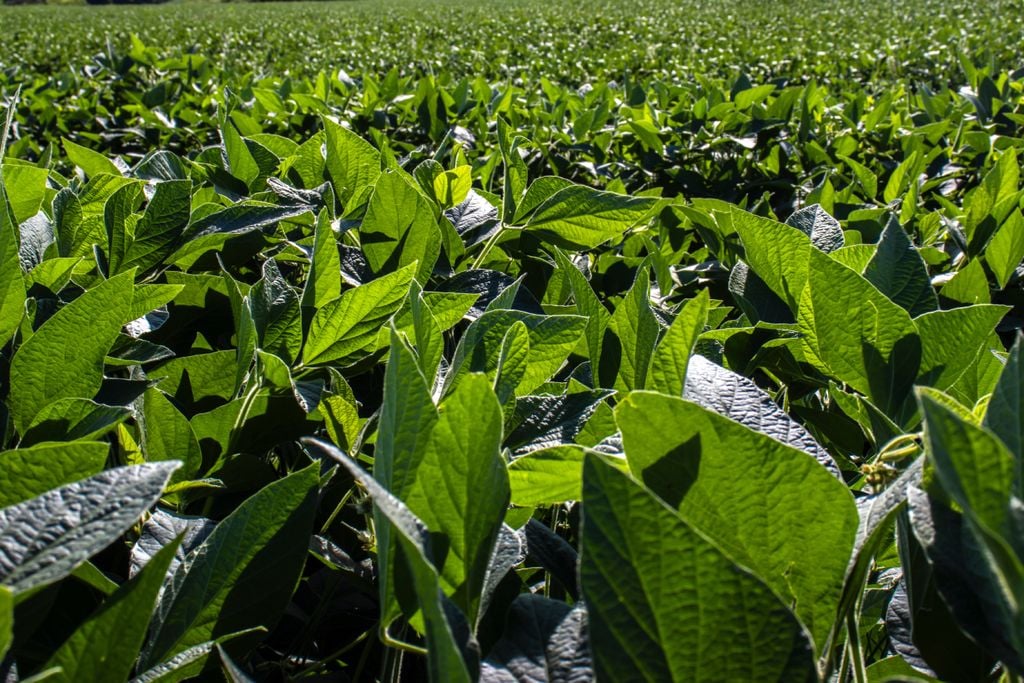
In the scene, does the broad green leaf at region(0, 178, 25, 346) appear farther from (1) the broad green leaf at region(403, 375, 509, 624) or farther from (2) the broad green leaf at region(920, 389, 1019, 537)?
(2) the broad green leaf at region(920, 389, 1019, 537)

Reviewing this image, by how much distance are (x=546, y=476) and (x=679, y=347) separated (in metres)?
0.16

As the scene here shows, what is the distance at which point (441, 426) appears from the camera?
26.0 inches

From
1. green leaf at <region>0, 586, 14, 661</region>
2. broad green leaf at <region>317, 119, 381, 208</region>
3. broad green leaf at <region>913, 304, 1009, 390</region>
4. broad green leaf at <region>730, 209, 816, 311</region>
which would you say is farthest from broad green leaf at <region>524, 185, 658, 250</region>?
green leaf at <region>0, 586, 14, 661</region>

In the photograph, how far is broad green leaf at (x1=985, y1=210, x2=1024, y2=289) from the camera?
140 centimetres

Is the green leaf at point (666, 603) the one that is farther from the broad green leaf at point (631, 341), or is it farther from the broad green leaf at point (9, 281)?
the broad green leaf at point (9, 281)

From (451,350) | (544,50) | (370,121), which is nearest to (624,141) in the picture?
(370,121)

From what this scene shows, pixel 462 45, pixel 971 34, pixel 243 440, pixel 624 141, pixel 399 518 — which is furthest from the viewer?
pixel 462 45

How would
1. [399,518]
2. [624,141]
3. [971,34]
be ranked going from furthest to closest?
[971,34]
[624,141]
[399,518]

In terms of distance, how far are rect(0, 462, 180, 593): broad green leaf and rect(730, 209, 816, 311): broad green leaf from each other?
0.78 meters

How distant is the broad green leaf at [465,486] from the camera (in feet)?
2.08

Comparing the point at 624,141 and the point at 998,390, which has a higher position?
the point at 998,390

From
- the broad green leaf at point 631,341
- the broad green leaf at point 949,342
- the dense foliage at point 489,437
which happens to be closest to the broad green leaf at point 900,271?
the dense foliage at point 489,437

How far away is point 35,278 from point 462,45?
13652 mm

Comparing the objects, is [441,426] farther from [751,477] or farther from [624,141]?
[624,141]
